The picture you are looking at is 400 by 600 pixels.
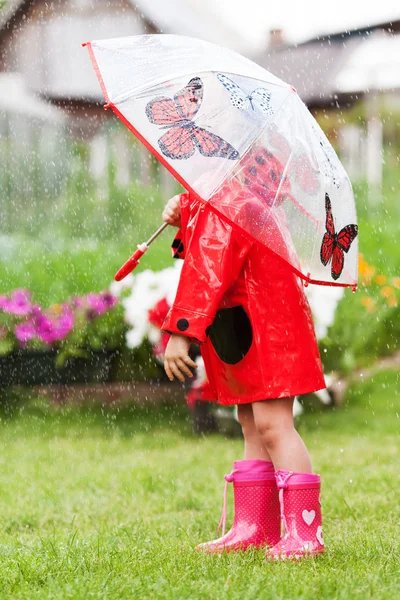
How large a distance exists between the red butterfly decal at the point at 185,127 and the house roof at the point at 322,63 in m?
12.1

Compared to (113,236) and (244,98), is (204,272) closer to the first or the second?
(244,98)

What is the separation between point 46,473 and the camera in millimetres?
4617

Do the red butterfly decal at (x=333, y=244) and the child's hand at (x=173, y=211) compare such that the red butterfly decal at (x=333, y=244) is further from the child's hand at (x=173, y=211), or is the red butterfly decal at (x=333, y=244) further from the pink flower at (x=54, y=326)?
the pink flower at (x=54, y=326)

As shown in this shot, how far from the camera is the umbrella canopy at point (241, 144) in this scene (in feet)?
8.64

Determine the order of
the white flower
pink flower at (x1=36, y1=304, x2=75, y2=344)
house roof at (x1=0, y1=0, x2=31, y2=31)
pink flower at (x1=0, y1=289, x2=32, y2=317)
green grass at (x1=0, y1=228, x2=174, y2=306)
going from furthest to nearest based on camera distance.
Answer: house roof at (x1=0, y1=0, x2=31, y2=31) → green grass at (x1=0, y1=228, x2=174, y2=306) → pink flower at (x1=0, y1=289, x2=32, y2=317) → pink flower at (x1=36, y1=304, x2=75, y2=344) → the white flower

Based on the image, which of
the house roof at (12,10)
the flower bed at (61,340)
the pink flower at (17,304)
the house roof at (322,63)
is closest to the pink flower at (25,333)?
the flower bed at (61,340)

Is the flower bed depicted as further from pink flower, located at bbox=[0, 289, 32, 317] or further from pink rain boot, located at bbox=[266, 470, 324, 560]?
pink rain boot, located at bbox=[266, 470, 324, 560]

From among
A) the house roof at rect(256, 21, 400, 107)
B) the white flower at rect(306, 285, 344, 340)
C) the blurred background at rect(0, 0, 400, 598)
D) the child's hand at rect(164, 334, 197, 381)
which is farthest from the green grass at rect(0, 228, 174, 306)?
the house roof at rect(256, 21, 400, 107)

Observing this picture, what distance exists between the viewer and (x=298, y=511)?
2805 mm

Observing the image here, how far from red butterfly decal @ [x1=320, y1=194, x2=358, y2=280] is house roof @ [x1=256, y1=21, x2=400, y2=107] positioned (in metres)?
12.0

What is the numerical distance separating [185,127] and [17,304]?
3790 millimetres

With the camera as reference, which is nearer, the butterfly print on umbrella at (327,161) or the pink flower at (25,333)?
the butterfly print on umbrella at (327,161)

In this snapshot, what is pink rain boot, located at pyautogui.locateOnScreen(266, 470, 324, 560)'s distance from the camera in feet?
9.12

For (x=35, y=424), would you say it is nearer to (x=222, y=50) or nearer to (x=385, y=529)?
(x=385, y=529)
